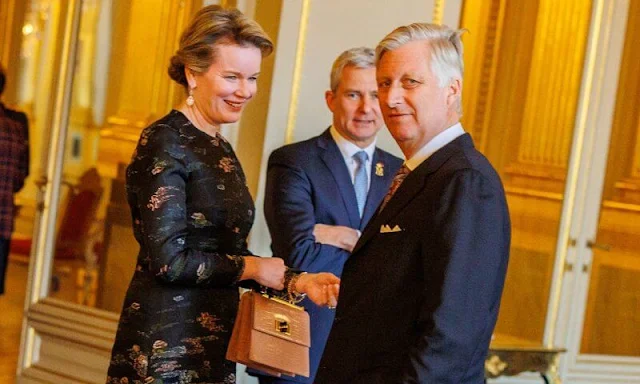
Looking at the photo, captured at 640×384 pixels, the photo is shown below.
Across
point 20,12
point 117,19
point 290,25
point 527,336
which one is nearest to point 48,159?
point 117,19

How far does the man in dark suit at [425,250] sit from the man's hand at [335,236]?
138 centimetres

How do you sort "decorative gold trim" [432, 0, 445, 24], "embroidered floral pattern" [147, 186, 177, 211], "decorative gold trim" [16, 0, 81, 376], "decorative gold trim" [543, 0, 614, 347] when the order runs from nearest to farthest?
"embroidered floral pattern" [147, 186, 177, 211] < "decorative gold trim" [432, 0, 445, 24] < "decorative gold trim" [16, 0, 81, 376] < "decorative gold trim" [543, 0, 614, 347]

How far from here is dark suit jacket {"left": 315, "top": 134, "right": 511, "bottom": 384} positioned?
2.02 meters

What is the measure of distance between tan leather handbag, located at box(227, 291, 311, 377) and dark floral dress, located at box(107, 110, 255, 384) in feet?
0.28

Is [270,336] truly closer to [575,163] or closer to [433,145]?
[433,145]

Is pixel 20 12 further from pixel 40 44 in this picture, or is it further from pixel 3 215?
pixel 3 215

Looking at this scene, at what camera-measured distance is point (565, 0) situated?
577cm

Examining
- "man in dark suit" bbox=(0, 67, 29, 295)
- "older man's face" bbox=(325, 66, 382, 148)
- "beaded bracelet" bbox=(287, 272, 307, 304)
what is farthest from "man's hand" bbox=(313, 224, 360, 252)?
"man in dark suit" bbox=(0, 67, 29, 295)

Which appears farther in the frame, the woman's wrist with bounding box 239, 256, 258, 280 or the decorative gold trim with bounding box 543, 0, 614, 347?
Answer: the decorative gold trim with bounding box 543, 0, 614, 347

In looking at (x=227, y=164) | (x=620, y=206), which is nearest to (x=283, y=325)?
(x=227, y=164)

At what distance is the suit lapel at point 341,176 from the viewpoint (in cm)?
375

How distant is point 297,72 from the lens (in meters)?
4.38

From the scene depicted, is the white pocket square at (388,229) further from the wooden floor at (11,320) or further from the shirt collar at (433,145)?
the wooden floor at (11,320)

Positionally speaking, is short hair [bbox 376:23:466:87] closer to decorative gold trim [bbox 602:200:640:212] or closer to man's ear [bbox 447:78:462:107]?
man's ear [bbox 447:78:462:107]
